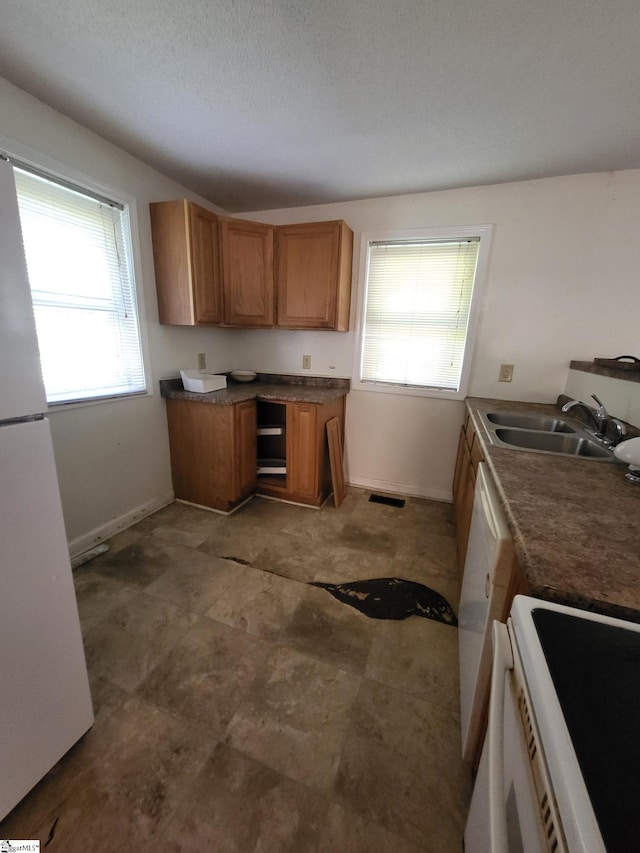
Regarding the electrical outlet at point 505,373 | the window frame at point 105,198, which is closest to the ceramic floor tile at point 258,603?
the window frame at point 105,198

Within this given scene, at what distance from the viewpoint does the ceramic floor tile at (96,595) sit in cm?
159

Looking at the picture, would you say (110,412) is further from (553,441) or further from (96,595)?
(553,441)

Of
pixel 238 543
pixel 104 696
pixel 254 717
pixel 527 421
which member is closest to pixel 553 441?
pixel 527 421

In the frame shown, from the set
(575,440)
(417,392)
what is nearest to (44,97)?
(417,392)

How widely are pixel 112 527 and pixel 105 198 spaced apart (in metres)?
2.09

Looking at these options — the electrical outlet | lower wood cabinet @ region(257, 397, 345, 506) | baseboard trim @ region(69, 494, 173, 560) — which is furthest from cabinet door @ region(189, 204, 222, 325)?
the electrical outlet

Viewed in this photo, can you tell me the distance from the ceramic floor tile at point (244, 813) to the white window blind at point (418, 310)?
2449 millimetres

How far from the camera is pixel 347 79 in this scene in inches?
53.4

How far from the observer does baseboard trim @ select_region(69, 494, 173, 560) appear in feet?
6.54

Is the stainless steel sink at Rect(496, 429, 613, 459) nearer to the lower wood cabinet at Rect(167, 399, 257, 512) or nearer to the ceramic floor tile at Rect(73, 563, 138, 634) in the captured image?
the lower wood cabinet at Rect(167, 399, 257, 512)

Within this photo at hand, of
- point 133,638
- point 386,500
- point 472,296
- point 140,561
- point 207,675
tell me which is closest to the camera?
point 207,675

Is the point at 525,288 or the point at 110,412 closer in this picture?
the point at 110,412

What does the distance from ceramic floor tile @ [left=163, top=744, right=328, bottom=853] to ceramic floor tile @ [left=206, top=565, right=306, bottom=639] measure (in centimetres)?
49

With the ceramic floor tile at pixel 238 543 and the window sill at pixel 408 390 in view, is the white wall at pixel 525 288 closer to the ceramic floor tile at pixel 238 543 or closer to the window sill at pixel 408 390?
the window sill at pixel 408 390
